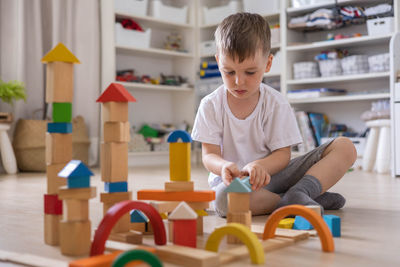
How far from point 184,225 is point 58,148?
25 cm

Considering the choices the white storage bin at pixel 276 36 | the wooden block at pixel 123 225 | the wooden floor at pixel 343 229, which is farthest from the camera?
the white storage bin at pixel 276 36

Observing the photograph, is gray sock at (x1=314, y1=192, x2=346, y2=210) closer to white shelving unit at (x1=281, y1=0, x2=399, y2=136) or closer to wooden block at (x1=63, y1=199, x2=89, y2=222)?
wooden block at (x1=63, y1=199, x2=89, y2=222)

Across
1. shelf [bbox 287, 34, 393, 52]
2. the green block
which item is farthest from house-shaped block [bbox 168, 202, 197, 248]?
shelf [bbox 287, 34, 393, 52]

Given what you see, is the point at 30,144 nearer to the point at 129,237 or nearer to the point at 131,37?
the point at 131,37

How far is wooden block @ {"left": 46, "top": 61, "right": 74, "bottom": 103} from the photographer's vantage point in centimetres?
77

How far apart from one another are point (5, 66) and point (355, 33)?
222 cm

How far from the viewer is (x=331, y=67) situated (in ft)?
9.57

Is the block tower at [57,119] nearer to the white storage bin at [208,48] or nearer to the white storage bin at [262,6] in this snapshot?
the white storage bin at [262,6]

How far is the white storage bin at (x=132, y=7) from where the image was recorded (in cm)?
308

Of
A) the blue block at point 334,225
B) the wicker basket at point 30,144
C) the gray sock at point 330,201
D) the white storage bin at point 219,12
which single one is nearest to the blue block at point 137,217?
the blue block at point 334,225

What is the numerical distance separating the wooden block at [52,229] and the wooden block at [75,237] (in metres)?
0.08

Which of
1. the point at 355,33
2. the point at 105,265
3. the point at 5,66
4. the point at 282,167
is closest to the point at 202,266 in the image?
the point at 105,265

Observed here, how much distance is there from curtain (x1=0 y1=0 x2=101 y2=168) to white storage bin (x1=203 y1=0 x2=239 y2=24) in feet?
2.64

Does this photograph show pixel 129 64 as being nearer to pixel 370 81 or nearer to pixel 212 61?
pixel 212 61
